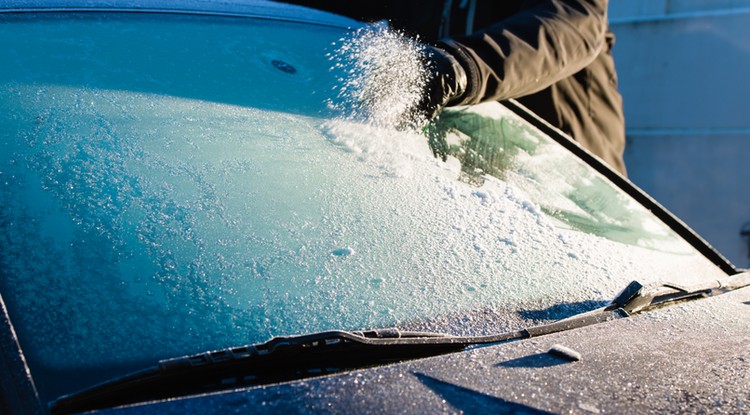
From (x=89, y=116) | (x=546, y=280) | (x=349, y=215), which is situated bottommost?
(x=546, y=280)

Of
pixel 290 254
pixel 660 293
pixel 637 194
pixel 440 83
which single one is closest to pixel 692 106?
pixel 637 194

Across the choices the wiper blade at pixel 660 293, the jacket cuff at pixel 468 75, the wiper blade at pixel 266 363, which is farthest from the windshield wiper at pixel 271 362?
the jacket cuff at pixel 468 75

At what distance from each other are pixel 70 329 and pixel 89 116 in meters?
0.49

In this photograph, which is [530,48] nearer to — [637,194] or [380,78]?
[637,194]

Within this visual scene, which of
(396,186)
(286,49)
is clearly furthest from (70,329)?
(286,49)

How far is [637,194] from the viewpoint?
2.15m

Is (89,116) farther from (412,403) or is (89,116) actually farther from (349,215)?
(412,403)

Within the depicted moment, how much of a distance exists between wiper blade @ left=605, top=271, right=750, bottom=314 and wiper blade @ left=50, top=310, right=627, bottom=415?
37 cm

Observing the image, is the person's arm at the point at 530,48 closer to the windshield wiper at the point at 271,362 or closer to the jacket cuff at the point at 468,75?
the jacket cuff at the point at 468,75

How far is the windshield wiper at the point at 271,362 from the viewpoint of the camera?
3.35 ft

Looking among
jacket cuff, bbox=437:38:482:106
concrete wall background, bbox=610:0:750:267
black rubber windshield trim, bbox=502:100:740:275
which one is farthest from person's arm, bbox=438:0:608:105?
concrete wall background, bbox=610:0:750:267

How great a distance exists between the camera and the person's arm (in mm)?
2176

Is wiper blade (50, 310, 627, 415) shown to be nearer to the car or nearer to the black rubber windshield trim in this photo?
the car

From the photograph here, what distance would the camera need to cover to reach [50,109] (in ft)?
4.74
